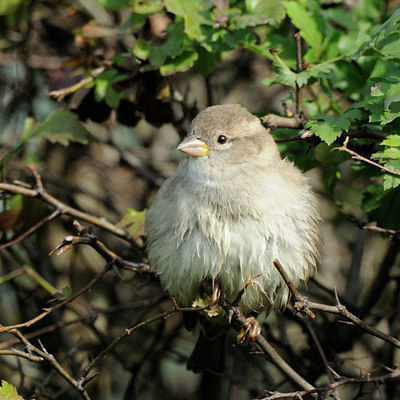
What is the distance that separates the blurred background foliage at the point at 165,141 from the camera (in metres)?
2.49

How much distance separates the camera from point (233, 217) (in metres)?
2.44

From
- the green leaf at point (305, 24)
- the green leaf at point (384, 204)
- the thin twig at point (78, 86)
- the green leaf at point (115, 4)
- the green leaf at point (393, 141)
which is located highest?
the green leaf at point (305, 24)

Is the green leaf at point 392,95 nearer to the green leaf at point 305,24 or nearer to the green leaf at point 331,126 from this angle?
the green leaf at point 331,126

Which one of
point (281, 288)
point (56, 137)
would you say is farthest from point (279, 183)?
point (56, 137)

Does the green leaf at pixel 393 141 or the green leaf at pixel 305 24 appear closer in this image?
the green leaf at pixel 393 141

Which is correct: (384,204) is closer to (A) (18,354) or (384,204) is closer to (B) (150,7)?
(B) (150,7)

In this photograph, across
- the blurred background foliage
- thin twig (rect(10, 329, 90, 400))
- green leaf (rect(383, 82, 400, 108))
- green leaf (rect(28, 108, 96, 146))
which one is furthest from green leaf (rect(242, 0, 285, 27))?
thin twig (rect(10, 329, 90, 400))

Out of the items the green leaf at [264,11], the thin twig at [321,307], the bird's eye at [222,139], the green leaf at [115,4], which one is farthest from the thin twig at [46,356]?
the green leaf at [115,4]

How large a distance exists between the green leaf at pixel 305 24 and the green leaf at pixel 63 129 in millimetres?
1107

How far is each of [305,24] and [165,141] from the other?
2367mm

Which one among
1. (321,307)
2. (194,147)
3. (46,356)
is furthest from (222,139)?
(46,356)

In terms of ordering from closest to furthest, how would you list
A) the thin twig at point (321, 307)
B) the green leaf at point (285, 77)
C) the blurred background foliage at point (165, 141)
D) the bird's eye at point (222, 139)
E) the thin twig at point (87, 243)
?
the thin twig at point (321, 307), the thin twig at point (87, 243), the green leaf at point (285, 77), the blurred background foliage at point (165, 141), the bird's eye at point (222, 139)

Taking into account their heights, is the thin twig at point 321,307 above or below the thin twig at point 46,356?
above

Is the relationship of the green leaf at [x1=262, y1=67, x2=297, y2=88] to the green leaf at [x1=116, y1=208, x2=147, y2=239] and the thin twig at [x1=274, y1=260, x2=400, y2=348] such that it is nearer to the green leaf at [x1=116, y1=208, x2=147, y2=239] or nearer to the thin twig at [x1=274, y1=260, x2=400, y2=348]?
the thin twig at [x1=274, y1=260, x2=400, y2=348]
